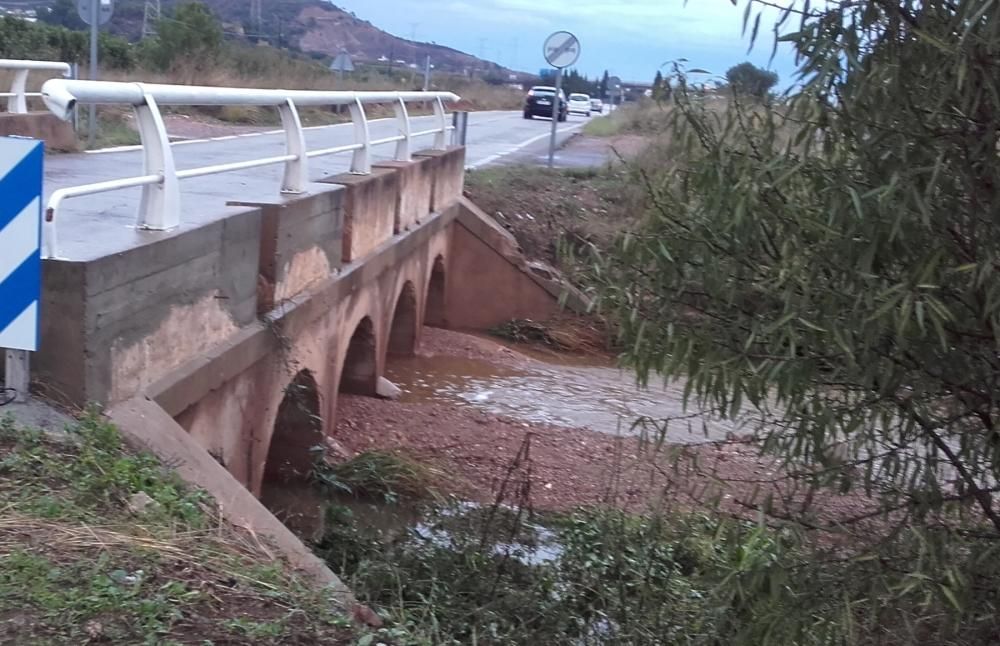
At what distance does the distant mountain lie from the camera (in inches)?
4291

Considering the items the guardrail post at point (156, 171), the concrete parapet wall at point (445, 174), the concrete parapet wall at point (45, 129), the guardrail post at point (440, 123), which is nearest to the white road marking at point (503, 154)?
the concrete parapet wall at point (445, 174)

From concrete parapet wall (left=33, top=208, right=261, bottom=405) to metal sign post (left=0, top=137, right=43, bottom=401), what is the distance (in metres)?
0.14

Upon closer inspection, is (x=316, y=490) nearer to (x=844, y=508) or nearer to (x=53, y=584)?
(x=844, y=508)

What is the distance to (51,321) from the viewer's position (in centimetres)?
430

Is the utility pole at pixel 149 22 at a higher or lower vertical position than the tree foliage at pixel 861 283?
higher

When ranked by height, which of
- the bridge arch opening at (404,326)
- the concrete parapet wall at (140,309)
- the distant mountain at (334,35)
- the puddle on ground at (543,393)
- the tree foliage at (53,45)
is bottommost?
the puddle on ground at (543,393)

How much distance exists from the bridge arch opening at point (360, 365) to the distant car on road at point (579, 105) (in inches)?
1991

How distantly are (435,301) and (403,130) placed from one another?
601 centimetres

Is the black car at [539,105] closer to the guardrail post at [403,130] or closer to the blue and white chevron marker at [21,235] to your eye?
the guardrail post at [403,130]

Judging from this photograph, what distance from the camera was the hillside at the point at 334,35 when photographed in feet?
357

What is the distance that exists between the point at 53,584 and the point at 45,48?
2679 cm

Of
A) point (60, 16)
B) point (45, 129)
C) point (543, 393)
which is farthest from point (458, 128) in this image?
point (60, 16)

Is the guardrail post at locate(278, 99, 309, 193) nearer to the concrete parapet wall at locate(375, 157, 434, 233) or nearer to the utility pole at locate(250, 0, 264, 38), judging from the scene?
the concrete parapet wall at locate(375, 157, 434, 233)

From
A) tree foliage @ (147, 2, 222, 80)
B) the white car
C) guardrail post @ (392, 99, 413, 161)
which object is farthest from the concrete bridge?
the white car
